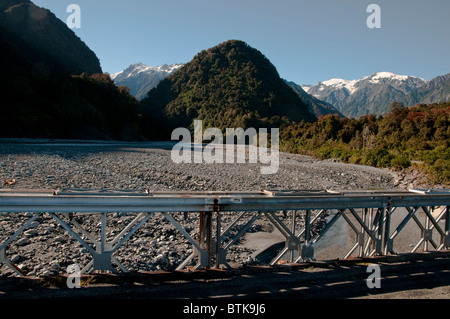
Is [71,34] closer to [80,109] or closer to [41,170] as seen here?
[80,109]

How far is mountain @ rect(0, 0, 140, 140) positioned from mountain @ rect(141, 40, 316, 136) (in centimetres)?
2397

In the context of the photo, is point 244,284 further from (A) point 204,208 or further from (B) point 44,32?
(B) point 44,32

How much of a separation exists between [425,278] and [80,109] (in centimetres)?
6411

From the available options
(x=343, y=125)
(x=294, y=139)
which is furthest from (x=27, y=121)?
(x=343, y=125)

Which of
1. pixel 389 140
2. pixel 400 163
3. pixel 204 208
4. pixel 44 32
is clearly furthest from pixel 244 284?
pixel 44 32

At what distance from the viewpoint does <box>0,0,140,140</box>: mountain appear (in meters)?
45.9

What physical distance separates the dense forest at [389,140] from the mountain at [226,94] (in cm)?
3447

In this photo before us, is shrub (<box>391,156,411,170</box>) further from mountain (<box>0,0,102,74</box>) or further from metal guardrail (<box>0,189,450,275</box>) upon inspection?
mountain (<box>0,0,102,74</box>)

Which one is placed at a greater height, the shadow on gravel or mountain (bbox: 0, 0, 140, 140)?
mountain (bbox: 0, 0, 140, 140)

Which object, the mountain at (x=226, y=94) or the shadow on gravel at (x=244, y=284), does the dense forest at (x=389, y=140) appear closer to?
the shadow on gravel at (x=244, y=284)

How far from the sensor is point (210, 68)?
5320 inches

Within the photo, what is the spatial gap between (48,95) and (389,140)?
6139 centimetres

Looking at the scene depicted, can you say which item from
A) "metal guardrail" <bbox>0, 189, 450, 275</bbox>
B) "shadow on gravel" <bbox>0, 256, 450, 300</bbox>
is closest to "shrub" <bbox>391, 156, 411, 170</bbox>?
"metal guardrail" <bbox>0, 189, 450, 275</bbox>

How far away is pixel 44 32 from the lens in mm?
87125
